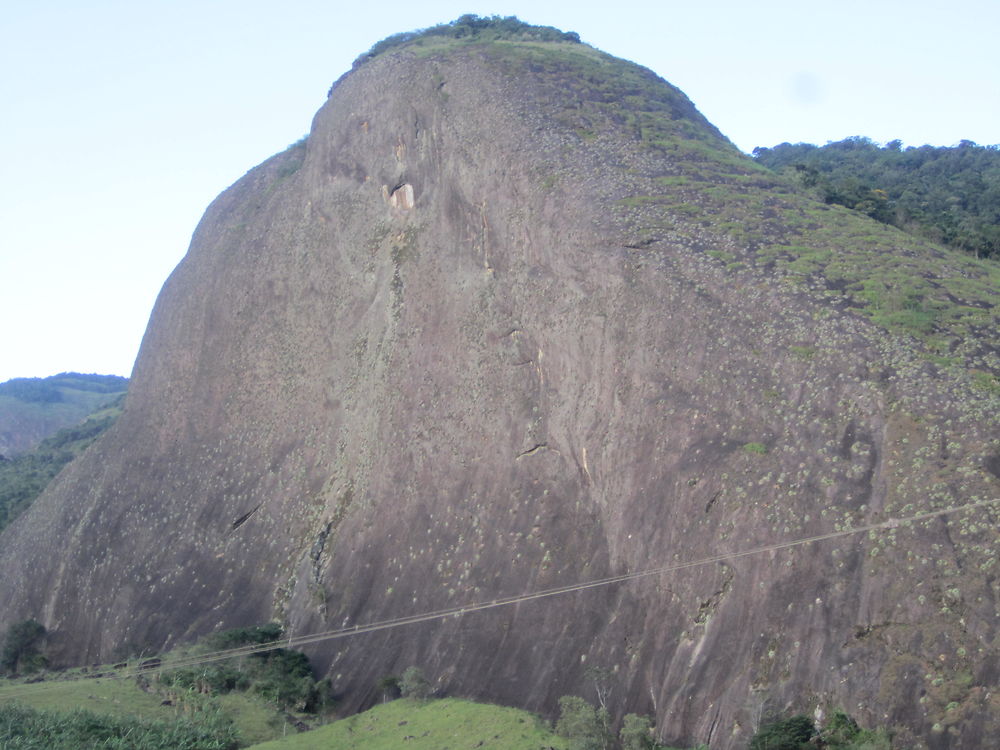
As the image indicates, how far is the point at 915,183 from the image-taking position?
69125 millimetres

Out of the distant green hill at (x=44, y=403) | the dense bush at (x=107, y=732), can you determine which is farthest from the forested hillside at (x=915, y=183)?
the distant green hill at (x=44, y=403)

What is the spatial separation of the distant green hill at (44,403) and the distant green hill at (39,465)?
1311 cm

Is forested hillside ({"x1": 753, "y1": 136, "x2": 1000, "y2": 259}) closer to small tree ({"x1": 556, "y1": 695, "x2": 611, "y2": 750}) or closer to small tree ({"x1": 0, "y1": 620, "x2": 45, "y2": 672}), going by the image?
small tree ({"x1": 556, "y1": 695, "x2": 611, "y2": 750})

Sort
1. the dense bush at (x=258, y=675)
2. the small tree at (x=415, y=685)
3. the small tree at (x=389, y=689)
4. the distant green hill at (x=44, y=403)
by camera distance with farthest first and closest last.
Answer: the distant green hill at (x=44, y=403) → the dense bush at (x=258, y=675) → the small tree at (x=389, y=689) → the small tree at (x=415, y=685)

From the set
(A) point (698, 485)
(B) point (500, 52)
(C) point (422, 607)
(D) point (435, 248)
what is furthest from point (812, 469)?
(B) point (500, 52)

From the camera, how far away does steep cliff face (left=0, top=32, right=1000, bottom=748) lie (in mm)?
24656

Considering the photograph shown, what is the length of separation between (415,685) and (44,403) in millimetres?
117739

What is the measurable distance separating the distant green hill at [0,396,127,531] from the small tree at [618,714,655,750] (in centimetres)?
4455

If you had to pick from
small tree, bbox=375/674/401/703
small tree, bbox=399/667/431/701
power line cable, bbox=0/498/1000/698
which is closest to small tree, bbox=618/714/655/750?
power line cable, bbox=0/498/1000/698

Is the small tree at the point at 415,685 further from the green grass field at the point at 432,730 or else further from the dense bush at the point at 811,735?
the dense bush at the point at 811,735

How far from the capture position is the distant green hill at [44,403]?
11812 centimetres

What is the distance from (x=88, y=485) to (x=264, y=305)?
1257 centimetres

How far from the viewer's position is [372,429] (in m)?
42.0

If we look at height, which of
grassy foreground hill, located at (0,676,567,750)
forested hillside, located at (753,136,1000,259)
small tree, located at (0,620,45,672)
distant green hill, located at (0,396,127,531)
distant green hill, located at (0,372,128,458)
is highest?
forested hillside, located at (753,136,1000,259)
